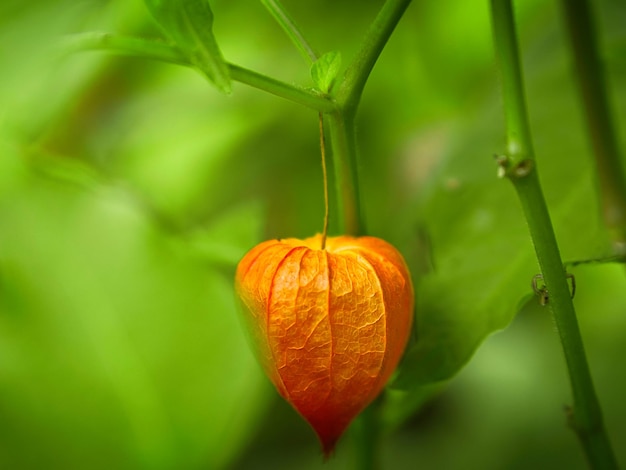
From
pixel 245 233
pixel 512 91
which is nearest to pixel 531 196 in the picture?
pixel 512 91

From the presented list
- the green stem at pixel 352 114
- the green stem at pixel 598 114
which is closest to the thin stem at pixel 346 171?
the green stem at pixel 352 114

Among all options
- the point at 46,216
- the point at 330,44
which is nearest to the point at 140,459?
the point at 46,216

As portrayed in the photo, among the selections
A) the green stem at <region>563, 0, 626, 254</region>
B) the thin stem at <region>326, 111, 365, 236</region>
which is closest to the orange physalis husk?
the thin stem at <region>326, 111, 365, 236</region>

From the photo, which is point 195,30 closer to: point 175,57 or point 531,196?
point 175,57

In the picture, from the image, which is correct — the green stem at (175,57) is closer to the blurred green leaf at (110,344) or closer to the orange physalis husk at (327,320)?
the orange physalis husk at (327,320)

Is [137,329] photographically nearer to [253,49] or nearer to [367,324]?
[367,324]

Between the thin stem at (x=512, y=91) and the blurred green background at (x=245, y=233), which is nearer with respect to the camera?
the thin stem at (x=512, y=91)
